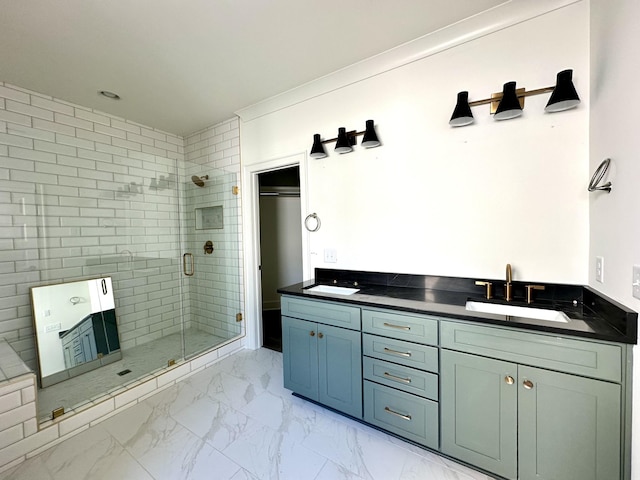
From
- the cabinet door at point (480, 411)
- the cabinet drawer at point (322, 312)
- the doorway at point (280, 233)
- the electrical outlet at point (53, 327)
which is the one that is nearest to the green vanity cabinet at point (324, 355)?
the cabinet drawer at point (322, 312)

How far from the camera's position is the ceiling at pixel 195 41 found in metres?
1.56

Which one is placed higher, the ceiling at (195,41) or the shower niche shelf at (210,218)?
the ceiling at (195,41)

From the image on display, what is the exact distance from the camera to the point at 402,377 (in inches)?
62.1

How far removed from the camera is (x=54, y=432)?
67.1 inches

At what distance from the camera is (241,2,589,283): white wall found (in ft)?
4.96

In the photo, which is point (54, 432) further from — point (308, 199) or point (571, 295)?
point (571, 295)

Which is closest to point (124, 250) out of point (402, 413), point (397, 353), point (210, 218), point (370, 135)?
point (210, 218)

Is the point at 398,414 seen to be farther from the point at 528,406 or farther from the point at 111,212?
the point at 111,212

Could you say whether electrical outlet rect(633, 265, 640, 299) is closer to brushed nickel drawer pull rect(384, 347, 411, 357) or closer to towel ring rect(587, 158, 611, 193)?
towel ring rect(587, 158, 611, 193)

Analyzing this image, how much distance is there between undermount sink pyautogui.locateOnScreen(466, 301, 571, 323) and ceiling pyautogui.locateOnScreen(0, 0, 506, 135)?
183 centimetres

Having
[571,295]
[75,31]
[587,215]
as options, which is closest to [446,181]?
[587,215]

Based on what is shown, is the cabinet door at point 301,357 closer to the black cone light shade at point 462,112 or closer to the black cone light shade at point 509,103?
the black cone light shade at point 462,112

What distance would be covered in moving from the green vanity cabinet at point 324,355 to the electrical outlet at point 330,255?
1.86 ft

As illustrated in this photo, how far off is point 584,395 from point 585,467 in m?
0.33
